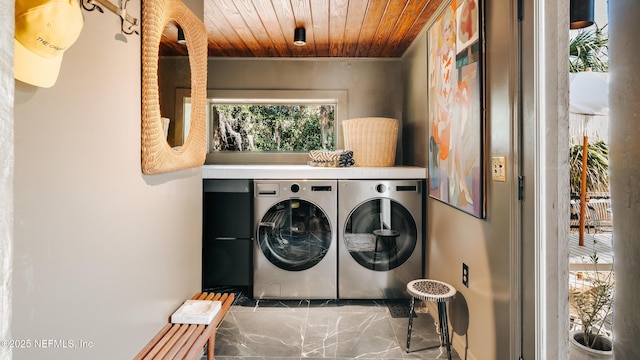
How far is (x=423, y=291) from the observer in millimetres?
1999

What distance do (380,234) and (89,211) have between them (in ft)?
7.11

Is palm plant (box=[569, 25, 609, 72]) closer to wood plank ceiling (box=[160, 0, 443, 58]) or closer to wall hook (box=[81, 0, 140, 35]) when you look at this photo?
wood plank ceiling (box=[160, 0, 443, 58])

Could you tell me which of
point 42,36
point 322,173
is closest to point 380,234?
point 322,173

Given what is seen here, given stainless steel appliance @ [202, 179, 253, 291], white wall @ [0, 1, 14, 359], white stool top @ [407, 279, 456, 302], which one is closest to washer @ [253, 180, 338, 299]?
stainless steel appliance @ [202, 179, 253, 291]

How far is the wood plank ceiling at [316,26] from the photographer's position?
2365 millimetres

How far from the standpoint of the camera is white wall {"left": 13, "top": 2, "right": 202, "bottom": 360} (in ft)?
2.73

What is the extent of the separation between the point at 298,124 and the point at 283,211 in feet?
3.93

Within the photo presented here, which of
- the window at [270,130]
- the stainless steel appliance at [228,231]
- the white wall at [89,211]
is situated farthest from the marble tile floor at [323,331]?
the window at [270,130]

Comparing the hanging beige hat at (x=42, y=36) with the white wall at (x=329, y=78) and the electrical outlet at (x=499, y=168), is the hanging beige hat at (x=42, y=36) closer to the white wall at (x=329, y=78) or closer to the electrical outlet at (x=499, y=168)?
the electrical outlet at (x=499, y=168)

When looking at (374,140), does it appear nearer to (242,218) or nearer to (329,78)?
(329,78)

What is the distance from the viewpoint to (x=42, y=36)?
0.75 m

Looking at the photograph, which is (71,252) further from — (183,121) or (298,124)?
(298,124)

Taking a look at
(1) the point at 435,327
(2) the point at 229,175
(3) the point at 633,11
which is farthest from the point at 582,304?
(2) the point at 229,175

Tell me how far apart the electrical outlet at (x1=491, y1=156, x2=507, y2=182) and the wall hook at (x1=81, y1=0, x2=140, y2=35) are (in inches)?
62.8
